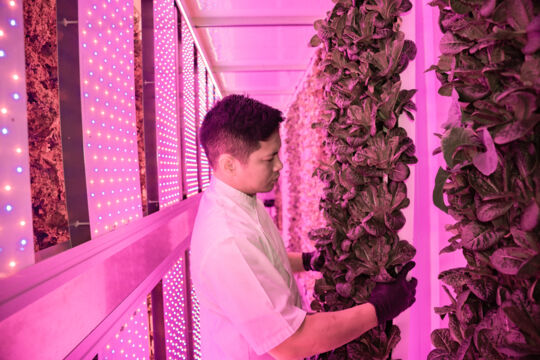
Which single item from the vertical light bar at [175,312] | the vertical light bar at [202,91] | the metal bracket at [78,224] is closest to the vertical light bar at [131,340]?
the vertical light bar at [175,312]

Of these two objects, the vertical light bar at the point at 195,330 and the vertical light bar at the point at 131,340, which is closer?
the vertical light bar at the point at 131,340

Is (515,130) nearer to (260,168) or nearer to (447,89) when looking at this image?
(447,89)

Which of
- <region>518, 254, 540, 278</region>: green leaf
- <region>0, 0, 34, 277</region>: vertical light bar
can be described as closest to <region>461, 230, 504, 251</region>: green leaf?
<region>518, 254, 540, 278</region>: green leaf

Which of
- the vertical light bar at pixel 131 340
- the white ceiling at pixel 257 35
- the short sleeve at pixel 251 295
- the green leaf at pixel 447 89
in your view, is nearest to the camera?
the green leaf at pixel 447 89

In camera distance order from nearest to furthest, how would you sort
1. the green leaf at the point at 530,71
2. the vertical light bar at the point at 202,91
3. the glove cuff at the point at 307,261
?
the green leaf at the point at 530,71
the glove cuff at the point at 307,261
the vertical light bar at the point at 202,91

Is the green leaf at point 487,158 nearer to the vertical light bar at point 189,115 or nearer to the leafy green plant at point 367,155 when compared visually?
the leafy green plant at point 367,155

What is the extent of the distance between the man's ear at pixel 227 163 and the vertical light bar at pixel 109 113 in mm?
547

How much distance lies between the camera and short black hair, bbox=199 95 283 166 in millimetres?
1538

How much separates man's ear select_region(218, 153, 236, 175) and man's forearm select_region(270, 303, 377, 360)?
77 cm

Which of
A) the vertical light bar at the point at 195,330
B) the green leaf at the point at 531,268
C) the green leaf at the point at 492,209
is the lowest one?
the vertical light bar at the point at 195,330

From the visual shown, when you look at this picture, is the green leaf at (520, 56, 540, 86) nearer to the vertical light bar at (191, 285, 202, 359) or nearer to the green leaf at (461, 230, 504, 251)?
the green leaf at (461, 230, 504, 251)

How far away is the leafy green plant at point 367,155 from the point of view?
4.34 ft

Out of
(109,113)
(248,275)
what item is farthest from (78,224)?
(248,275)

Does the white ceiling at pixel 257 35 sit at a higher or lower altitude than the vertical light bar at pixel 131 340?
higher
